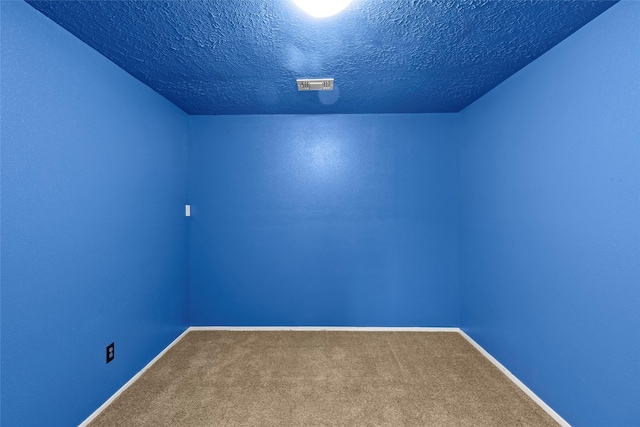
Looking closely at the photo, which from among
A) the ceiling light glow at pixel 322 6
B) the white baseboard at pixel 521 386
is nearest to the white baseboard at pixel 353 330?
the white baseboard at pixel 521 386

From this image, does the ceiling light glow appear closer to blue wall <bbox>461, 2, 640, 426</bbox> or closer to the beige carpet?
blue wall <bbox>461, 2, 640, 426</bbox>

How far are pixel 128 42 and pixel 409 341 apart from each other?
3.51 meters

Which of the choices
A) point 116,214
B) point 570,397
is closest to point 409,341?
point 570,397

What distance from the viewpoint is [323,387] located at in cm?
221

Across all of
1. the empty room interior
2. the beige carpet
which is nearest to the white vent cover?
the empty room interior

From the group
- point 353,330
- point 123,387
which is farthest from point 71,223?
point 353,330

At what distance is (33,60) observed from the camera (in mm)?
1503

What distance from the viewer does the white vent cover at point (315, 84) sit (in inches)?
92.2

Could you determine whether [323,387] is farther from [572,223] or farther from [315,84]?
[315,84]

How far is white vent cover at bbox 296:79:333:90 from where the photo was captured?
2.34m

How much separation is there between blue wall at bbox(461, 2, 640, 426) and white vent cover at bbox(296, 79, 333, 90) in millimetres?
1512

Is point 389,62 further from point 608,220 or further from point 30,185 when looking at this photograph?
point 30,185

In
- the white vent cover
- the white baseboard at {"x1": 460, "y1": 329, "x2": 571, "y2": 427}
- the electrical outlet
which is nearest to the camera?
the white baseboard at {"x1": 460, "y1": 329, "x2": 571, "y2": 427}

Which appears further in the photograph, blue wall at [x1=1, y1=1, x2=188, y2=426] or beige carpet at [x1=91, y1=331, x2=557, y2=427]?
beige carpet at [x1=91, y1=331, x2=557, y2=427]
